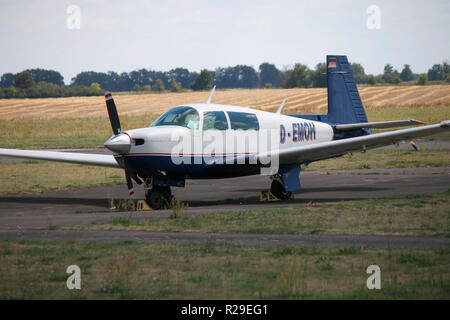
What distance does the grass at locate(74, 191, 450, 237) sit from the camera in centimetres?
1155

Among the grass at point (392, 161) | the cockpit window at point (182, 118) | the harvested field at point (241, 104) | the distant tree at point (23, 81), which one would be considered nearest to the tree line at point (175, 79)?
the distant tree at point (23, 81)

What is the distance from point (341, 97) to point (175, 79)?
150 m

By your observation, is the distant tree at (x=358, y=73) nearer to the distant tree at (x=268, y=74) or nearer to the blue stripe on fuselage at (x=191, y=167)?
the distant tree at (x=268, y=74)

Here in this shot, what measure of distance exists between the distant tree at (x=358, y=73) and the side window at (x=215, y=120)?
121 metres

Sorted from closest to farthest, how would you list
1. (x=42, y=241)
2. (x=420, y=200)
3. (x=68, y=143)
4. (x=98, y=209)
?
(x=42, y=241)
(x=420, y=200)
(x=98, y=209)
(x=68, y=143)

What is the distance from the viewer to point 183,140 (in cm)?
1518

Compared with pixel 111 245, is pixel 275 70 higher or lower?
higher

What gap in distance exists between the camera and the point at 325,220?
12.6 metres

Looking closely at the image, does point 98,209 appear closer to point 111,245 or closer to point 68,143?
point 111,245

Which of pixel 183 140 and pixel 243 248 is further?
pixel 183 140

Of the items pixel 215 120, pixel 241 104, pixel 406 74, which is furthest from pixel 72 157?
pixel 406 74

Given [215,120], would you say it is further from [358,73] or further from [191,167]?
[358,73]

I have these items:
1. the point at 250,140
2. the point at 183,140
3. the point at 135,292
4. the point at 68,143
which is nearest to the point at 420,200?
the point at 250,140
